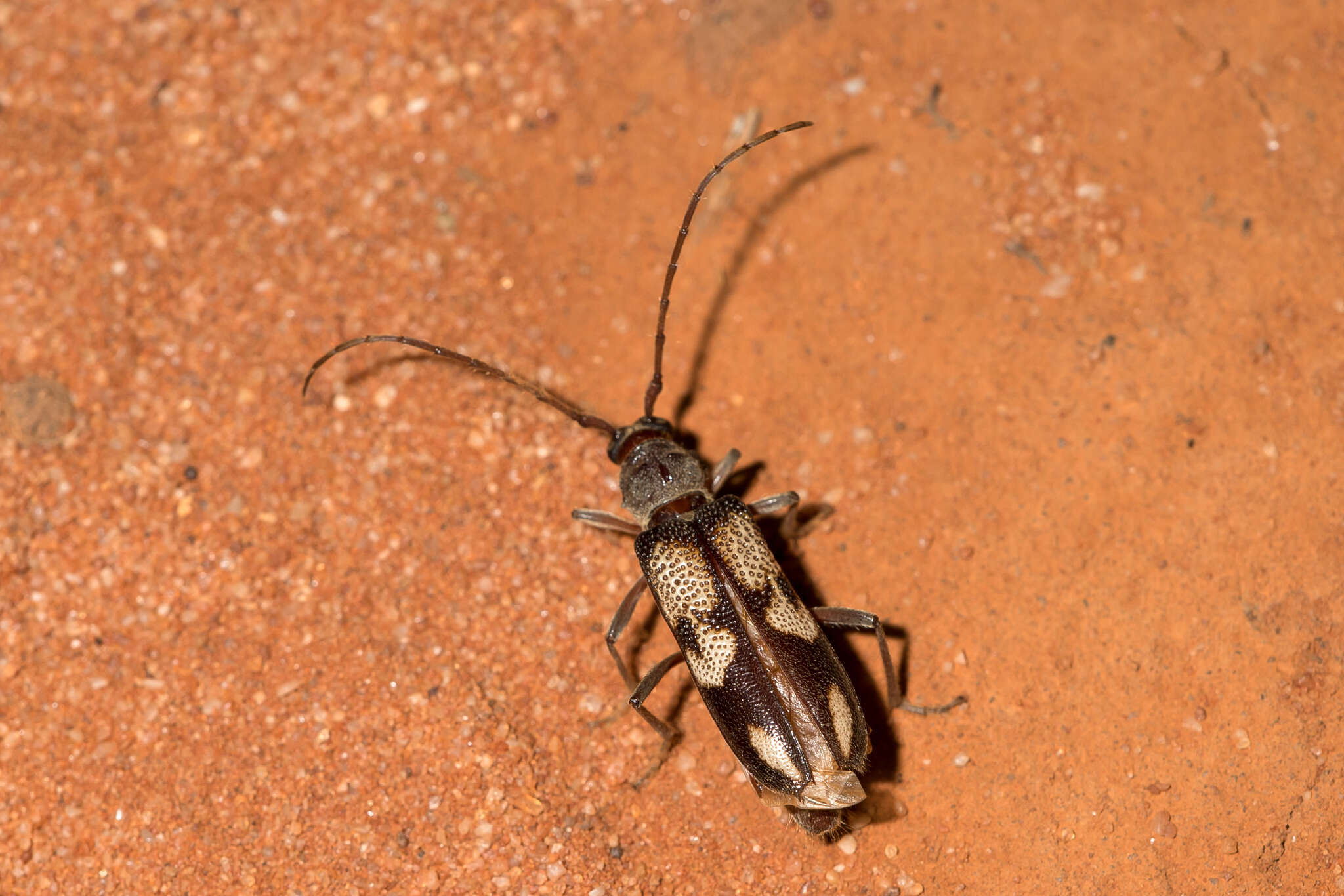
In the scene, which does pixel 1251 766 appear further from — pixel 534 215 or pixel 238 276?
pixel 238 276

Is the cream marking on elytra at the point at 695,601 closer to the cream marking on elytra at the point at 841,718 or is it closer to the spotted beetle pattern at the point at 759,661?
the spotted beetle pattern at the point at 759,661

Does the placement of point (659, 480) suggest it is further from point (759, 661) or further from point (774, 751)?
point (774, 751)

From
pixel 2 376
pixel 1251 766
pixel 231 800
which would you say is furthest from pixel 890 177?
pixel 2 376

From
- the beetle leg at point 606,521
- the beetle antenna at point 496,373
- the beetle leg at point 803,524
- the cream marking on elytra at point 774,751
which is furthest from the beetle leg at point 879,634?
the beetle antenna at point 496,373

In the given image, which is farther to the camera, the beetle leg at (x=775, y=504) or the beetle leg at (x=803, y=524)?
the beetle leg at (x=803, y=524)

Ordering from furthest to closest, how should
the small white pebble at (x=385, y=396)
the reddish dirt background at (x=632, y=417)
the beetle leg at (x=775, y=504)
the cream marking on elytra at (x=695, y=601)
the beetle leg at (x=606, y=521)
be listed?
the small white pebble at (x=385, y=396)
the beetle leg at (x=606, y=521)
the beetle leg at (x=775, y=504)
the reddish dirt background at (x=632, y=417)
the cream marking on elytra at (x=695, y=601)

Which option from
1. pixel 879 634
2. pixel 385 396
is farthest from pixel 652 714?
pixel 385 396

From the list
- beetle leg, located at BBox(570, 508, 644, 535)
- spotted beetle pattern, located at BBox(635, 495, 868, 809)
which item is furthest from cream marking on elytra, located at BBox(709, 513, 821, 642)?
beetle leg, located at BBox(570, 508, 644, 535)
